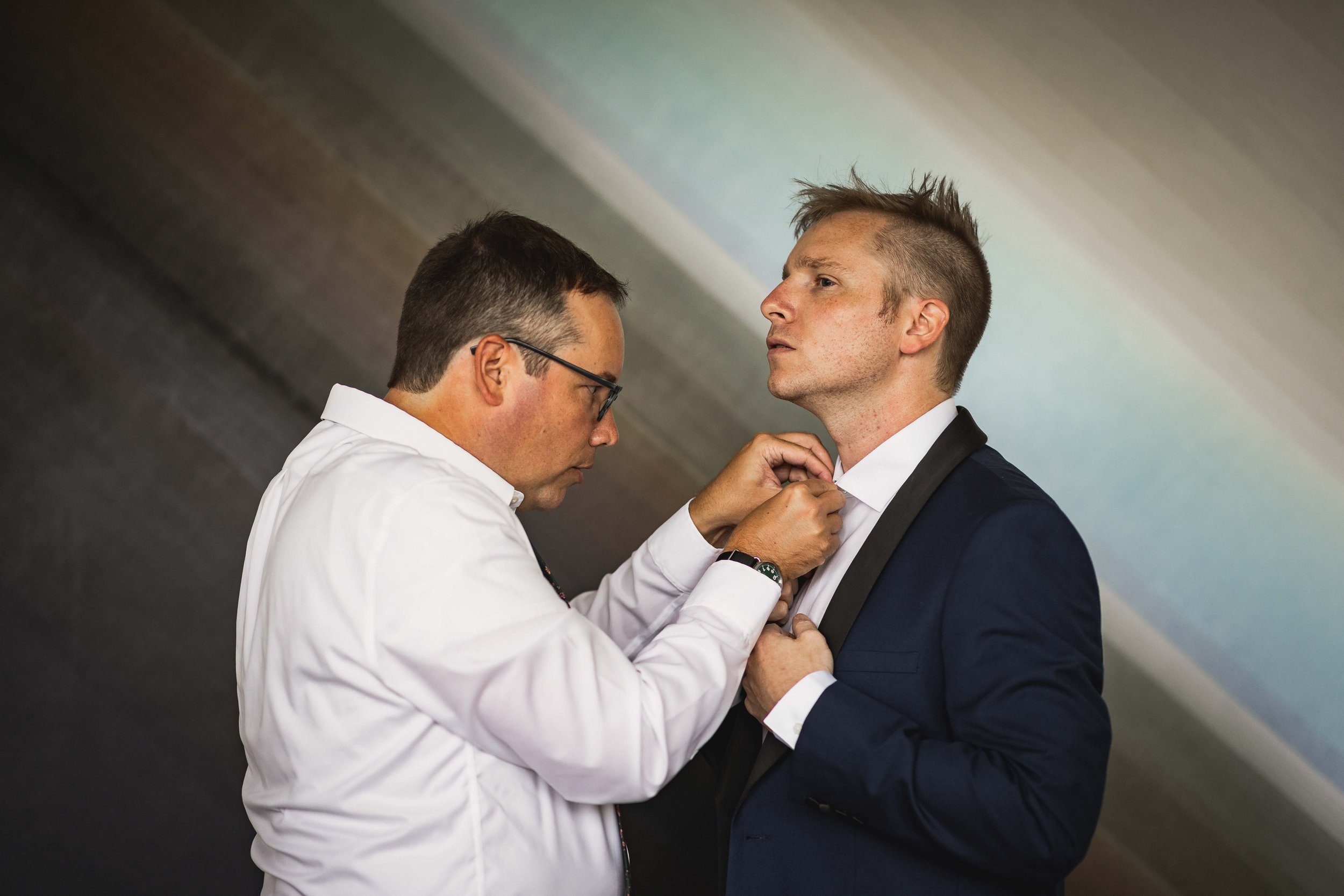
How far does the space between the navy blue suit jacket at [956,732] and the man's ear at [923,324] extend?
0.37m

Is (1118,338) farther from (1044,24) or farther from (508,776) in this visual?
(508,776)

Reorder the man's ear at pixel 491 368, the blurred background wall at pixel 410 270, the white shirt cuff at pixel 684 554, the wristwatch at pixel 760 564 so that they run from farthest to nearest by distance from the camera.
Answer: the blurred background wall at pixel 410 270, the white shirt cuff at pixel 684 554, the man's ear at pixel 491 368, the wristwatch at pixel 760 564

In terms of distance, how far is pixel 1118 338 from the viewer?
8.66 feet

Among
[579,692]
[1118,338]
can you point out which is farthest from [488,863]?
[1118,338]

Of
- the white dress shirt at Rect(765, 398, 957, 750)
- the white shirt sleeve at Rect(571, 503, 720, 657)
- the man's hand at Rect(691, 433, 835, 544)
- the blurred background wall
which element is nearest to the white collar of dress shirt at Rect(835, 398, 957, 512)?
the white dress shirt at Rect(765, 398, 957, 750)

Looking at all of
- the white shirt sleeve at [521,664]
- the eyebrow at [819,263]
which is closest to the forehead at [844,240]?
the eyebrow at [819,263]

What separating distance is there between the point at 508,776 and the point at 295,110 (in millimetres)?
2509

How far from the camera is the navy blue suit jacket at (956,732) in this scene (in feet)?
4.38

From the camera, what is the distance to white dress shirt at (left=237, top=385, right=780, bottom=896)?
4.47 feet

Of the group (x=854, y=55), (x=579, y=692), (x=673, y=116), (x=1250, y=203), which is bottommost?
(x=579, y=692)

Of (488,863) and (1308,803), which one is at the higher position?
(1308,803)

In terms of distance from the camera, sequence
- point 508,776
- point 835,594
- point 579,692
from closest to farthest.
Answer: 1. point 579,692
2. point 508,776
3. point 835,594

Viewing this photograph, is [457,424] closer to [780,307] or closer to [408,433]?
[408,433]

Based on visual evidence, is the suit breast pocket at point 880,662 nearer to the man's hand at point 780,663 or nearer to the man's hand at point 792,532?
the man's hand at point 780,663
